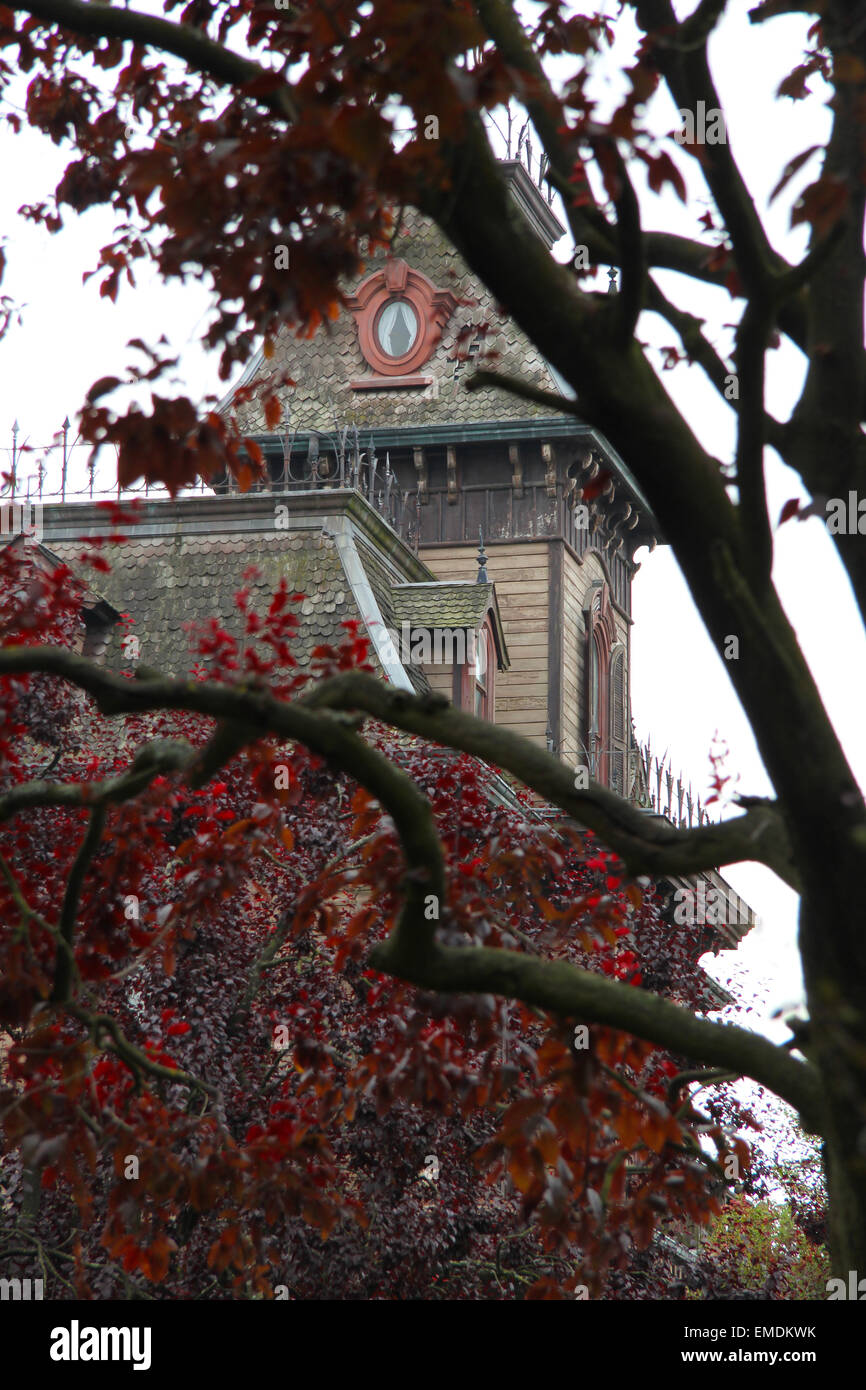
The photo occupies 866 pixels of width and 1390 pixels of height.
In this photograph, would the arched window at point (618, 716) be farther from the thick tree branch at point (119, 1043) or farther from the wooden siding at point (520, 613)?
the thick tree branch at point (119, 1043)

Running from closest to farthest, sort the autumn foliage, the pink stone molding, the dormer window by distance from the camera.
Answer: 1. the autumn foliage
2. the dormer window
3. the pink stone molding

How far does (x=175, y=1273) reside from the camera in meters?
12.0

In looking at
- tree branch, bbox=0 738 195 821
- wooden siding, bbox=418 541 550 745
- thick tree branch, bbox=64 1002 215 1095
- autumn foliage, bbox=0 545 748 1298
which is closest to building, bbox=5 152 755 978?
wooden siding, bbox=418 541 550 745

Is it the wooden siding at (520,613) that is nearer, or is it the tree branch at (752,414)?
the tree branch at (752,414)

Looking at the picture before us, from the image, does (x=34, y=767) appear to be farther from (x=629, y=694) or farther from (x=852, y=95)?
(x=629, y=694)

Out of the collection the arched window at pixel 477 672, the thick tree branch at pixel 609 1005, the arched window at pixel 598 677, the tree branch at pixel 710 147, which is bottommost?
the thick tree branch at pixel 609 1005

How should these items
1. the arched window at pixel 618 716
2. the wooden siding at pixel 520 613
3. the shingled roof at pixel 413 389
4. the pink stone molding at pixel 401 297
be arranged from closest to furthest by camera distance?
1. the wooden siding at pixel 520 613
2. the shingled roof at pixel 413 389
3. the pink stone molding at pixel 401 297
4. the arched window at pixel 618 716

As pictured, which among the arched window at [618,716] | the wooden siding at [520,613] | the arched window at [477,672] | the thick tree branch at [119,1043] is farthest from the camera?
the arched window at [618,716]

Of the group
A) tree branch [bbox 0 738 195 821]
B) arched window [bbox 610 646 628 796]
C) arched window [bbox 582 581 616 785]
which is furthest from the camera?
arched window [bbox 610 646 628 796]

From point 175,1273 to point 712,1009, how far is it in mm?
7956

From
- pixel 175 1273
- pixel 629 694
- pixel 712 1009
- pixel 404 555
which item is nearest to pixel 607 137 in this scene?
pixel 175 1273

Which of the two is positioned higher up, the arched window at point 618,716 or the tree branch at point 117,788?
the arched window at point 618,716

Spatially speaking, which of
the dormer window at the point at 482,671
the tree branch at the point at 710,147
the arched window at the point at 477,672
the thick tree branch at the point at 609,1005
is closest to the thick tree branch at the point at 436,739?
the thick tree branch at the point at 609,1005

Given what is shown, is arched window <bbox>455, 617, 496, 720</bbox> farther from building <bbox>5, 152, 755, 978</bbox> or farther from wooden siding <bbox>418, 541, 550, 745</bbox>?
wooden siding <bbox>418, 541, 550, 745</bbox>
